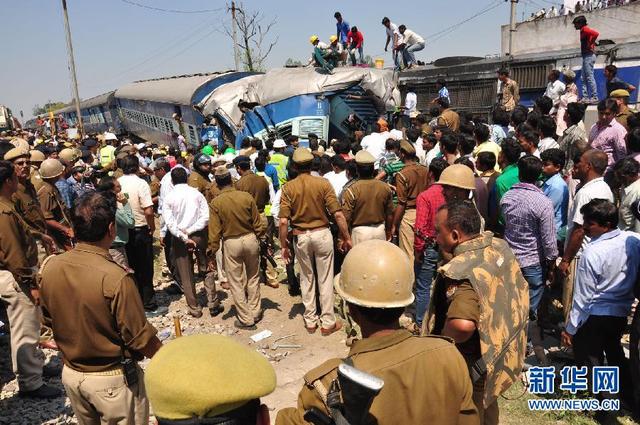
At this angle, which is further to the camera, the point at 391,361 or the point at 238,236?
the point at 238,236

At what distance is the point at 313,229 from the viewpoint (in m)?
5.24

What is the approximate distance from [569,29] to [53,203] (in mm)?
23917

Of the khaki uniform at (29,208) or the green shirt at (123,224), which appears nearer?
the khaki uniform at (29,208)

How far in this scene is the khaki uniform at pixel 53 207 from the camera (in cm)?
571

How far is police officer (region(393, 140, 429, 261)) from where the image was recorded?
210 inches

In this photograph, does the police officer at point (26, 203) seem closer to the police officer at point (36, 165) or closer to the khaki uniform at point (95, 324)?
the police officer at point (36, 165)

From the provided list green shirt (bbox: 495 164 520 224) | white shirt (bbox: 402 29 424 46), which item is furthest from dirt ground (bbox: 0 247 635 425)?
white shirt (bbox: 402 29 424 46)

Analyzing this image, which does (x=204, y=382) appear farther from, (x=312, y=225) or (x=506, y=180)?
(x=506, y=180)

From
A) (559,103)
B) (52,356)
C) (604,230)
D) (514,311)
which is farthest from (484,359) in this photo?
(559,103)

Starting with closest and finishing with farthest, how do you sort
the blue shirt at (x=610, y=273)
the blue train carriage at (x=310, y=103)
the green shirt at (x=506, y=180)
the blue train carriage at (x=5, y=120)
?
the blue shirt at (x=610, y=273) → the green shirt at (x=506, y=180) → the blue train carriage at (x=310, y=103) → the blue train carriage at (x=5, y=120)

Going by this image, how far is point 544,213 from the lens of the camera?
385cm

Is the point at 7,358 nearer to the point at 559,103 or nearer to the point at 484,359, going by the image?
the point at 484,359

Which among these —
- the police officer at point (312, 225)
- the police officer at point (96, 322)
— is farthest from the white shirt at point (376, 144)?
the police officer at point (96, 322)

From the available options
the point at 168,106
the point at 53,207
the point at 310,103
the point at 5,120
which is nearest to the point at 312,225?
the point at 53,207
